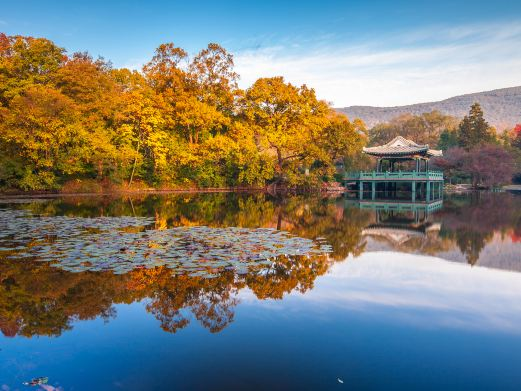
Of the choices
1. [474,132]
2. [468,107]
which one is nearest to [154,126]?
[474,132]

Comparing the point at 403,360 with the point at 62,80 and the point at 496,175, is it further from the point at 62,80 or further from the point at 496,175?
the point at 496,175

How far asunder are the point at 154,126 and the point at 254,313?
2775 centimetres

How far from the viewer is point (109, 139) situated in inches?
1125

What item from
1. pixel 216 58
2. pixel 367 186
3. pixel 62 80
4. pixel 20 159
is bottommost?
pixel 367 186

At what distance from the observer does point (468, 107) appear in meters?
131

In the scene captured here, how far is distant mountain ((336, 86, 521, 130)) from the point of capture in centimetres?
11794

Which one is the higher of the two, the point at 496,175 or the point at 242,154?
the point at 242,154

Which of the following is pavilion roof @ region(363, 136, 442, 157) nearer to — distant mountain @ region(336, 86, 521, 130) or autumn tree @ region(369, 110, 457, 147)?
autumn tree @ region(369, 110, 457, 147)

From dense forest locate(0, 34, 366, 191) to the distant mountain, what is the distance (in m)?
91.5

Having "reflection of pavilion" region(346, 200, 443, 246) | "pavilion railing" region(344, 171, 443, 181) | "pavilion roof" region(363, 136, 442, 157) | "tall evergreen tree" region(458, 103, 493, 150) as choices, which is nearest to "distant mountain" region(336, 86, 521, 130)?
"tall evergreen tree" region(458, 103, 493, 150)

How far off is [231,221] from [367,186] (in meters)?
29.8

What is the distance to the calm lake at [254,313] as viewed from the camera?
3729 millimetres

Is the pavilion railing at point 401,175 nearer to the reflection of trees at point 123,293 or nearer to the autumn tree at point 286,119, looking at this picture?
the autumn tree at point 286,119

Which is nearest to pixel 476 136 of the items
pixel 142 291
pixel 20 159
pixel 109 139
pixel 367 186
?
pixel 367 186
